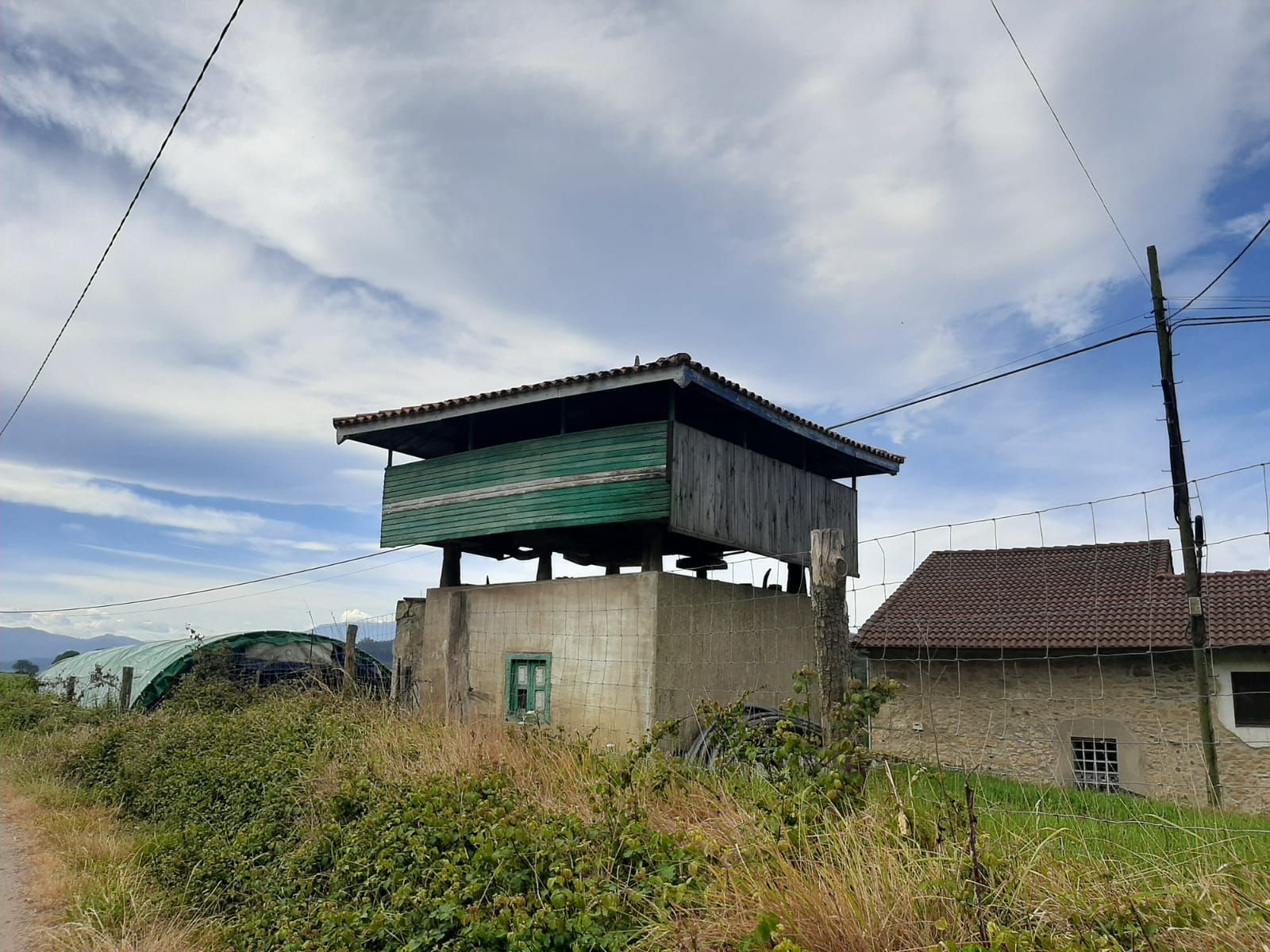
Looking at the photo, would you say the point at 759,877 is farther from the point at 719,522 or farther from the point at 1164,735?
the point at 1164,735

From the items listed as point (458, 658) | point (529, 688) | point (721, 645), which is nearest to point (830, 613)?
point (721, 645)

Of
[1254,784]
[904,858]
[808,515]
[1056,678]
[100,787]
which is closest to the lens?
[904,858]

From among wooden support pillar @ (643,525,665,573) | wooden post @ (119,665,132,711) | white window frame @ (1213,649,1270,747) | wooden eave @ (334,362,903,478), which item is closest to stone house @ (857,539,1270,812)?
white window frame @ (1213,649,1270,747)

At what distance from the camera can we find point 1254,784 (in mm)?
16969

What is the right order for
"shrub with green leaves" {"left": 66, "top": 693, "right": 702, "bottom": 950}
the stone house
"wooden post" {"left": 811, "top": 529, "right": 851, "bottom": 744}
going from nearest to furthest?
1. "shrub with green leaves" {"left": 66, "top": 693, "right": 702, "bottom": 950}
2. "wooden post" {"left": 811, "top": 529, "right": 851, "bottom": 744}
3. the stone house

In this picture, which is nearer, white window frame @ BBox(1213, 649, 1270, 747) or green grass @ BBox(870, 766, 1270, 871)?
green grass @ BBox(870, 766, 1270, 871)

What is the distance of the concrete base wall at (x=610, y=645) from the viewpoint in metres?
11.7

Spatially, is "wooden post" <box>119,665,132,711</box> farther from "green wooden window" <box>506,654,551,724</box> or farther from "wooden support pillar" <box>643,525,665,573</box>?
"wooden support pillar" <box>643,525,665,573</box>

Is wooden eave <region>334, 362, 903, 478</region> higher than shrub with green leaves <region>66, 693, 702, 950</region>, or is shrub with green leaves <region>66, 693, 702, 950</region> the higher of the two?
wooden eave <region>334, 362, 903, 478</region>

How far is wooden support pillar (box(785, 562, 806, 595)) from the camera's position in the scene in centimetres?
1525

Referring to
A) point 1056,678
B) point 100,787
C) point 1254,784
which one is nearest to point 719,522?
point 100,787

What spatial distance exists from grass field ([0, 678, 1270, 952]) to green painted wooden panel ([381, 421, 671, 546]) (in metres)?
4.09

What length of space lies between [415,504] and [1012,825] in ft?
38.3

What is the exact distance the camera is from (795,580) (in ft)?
50.5
